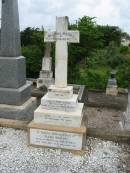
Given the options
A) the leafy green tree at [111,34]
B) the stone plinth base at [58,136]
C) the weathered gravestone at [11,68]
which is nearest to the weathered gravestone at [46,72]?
the weathered gravestone at [11,68]

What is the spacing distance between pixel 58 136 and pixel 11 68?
98.4 inches

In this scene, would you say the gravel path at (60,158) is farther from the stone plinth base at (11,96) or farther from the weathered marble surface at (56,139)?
the stone plinth base at (11,96)

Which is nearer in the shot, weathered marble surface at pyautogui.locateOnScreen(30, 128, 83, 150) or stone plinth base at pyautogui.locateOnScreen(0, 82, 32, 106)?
weathered marble surface at pyautogui.locateOnScreen(30, 128, 83, 150)

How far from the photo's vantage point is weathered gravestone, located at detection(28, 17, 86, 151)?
16.5 feet

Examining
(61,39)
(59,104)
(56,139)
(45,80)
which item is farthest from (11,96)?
(45,80)

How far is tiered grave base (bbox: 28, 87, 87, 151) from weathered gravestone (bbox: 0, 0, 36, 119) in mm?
1456

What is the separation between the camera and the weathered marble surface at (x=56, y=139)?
197 inches

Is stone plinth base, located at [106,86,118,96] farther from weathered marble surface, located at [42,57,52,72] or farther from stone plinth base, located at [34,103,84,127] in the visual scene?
stone plinth base, located at [34,103,84,127]

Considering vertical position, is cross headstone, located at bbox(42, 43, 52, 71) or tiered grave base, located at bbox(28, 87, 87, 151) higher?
cross headstone, located at bbox(42, 43, 52, 71)

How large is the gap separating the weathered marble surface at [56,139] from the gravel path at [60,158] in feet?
0.44

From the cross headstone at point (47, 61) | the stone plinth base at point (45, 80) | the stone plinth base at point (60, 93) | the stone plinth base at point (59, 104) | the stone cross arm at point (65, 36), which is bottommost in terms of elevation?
the stone plinth base at point (45, 80)

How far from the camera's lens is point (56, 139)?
506 centimetres

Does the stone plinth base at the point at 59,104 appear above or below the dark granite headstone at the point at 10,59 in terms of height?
below

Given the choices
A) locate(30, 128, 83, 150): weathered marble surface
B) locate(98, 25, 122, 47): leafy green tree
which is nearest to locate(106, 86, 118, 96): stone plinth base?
locate(30, 128, 83, 150): weathered marble surface
